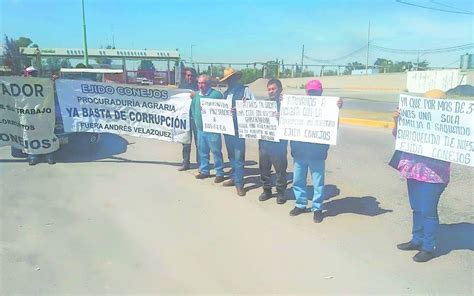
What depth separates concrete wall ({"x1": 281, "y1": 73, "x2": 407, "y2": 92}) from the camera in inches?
1847

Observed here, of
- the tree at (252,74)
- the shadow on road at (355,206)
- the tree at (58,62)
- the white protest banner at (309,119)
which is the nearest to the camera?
the white protest banner at (309,119)

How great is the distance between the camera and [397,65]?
61469mm

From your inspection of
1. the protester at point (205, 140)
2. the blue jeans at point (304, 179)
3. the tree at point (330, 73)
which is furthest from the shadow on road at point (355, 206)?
the tree at point (330, 73)

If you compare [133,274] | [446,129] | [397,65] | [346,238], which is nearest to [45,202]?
[133,274]

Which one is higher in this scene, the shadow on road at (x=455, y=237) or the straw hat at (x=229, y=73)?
the straw hat at (x=229, y=73)

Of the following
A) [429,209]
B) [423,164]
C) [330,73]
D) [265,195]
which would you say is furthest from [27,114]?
[330,73]

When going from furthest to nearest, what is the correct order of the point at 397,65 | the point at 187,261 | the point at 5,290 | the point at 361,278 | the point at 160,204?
the point at 397,65
the point at 160,204
the point at 187,261
the point at 361,278
the point at 5,290

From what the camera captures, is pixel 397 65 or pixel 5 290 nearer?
pixel 5 290

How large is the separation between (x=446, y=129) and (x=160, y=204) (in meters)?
3.56

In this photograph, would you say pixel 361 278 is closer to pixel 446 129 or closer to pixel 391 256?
pixel 391 256

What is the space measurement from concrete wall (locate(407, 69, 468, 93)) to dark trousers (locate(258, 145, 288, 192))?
37.1 metres

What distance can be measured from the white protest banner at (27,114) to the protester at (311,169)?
4975mm

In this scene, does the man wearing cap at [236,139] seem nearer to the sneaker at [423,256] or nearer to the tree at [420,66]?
the sneaker at [423,256]

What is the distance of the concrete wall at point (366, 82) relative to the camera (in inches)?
1847
